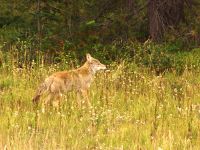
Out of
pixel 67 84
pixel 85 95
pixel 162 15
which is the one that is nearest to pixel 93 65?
pixel 67 84

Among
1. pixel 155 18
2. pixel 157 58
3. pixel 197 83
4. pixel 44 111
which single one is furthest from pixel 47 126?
pixel 155 18

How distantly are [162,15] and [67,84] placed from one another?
5.75 metres

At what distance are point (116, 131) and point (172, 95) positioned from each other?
9.30ft

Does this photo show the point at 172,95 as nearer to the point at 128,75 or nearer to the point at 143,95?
the point at 143,95

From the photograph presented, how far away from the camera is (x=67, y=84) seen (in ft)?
31.7

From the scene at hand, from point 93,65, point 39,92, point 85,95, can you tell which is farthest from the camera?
point 93,65

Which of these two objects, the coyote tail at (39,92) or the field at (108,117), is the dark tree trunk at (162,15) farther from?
the coyote tail at (39,92)

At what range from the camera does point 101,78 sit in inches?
433

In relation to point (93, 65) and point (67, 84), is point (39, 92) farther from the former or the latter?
point (93, 65)

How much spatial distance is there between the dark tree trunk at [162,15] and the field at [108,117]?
3.66 meters

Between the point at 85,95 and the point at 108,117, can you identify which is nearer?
the point at 108,117

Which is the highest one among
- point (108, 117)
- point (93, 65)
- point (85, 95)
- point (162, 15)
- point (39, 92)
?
point (162, 15)

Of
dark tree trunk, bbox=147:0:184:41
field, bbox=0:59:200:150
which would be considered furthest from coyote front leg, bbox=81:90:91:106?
dark tree trunk, bbox=147:0:184:41

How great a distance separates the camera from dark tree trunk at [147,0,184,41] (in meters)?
14.2
